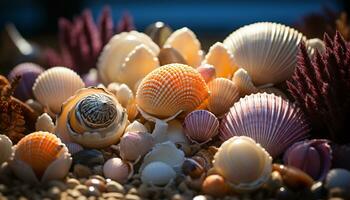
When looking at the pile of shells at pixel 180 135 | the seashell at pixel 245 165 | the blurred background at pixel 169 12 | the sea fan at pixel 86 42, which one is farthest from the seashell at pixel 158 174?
the blurred background at pixel 169 12

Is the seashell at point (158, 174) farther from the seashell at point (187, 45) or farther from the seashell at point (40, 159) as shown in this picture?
the seashell at point (187, 45)

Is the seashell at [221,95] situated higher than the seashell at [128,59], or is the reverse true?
the seashell at [128,59]

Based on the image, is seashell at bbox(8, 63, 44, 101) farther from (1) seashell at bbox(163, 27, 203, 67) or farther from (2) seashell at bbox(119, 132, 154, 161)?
(2) seashell at bbox(119, 132, 154, 161)

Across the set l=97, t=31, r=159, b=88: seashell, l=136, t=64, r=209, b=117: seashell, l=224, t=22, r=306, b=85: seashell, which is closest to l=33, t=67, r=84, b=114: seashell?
l=97, t=31, r=159, b=88: seashell

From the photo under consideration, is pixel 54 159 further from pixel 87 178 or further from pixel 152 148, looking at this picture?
pixel 152 148

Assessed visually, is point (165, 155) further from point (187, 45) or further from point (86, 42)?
point (86, 42)

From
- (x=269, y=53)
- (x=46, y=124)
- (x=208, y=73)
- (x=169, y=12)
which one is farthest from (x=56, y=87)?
(x=169, y=12)
